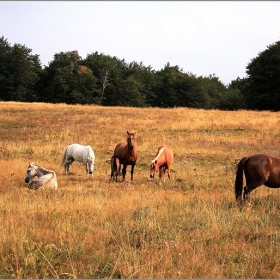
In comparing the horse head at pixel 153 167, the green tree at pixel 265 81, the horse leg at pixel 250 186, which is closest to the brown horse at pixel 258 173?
the horse leg at pixel 250 186

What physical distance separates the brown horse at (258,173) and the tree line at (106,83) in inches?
2069

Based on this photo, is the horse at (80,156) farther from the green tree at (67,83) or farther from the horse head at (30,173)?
the green tree at (67,83)

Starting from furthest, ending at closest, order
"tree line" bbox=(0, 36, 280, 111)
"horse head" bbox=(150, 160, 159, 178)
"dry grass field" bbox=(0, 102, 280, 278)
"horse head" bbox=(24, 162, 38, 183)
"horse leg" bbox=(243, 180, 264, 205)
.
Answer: "tree line" bbox=(0, 36, 280, 111), "horse head" bbox=(150, 160, 159, 178), "horse head" bbox=(24, 162, 38, 183), "horse leg" bbox=(243, 180, 264, 205), "dry grass field" bbox=(0, 102, 280, 278)

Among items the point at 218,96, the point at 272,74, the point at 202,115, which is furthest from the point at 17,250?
the point at 218,96

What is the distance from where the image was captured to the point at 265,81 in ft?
195

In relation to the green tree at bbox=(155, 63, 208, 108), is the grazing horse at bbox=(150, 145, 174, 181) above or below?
below

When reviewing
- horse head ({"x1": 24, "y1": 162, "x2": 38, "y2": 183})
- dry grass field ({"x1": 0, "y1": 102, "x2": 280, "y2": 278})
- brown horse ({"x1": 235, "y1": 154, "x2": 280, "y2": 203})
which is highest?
brown horse ({"x1": 235, "y1": 154, "x2": 280, "y2": 203})

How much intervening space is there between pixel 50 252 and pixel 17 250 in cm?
46

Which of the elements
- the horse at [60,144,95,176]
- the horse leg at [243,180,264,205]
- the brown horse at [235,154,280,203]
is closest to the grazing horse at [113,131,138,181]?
the horse at [60,144,95,176]

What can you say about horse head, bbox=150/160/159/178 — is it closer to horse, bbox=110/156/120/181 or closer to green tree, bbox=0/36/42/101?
horse, bbox=110/156/120/181

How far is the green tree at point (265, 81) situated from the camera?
57969mm

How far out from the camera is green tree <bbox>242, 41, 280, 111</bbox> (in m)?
58.0

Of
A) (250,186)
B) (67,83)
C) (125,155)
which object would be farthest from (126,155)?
(67,83)

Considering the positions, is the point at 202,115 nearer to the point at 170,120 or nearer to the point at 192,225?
the point at 170,120
